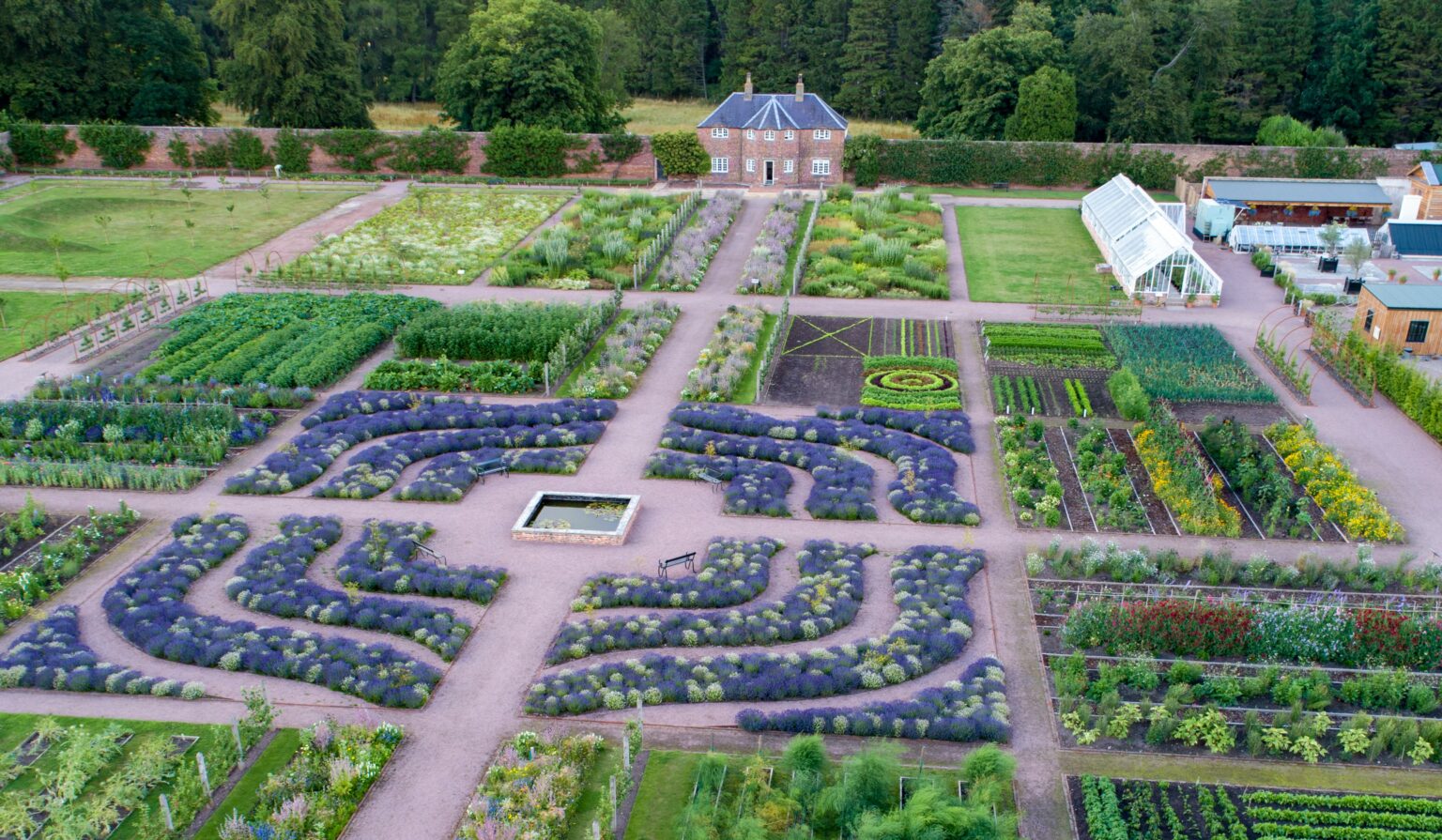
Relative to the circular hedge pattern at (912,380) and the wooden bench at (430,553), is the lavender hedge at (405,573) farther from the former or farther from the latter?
the circular hedge pattern at (912,380)

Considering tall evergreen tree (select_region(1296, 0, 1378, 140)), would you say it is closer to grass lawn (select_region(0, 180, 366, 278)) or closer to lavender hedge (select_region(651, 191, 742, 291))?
lavender hedge (select_region(651, 191, 742, 291))

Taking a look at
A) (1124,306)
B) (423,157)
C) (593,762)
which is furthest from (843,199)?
(593,762)

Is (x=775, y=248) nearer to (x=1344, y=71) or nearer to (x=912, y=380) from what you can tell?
(x=912, y=380)

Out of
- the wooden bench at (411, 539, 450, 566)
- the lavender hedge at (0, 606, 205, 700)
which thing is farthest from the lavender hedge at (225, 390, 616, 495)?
the lavender hedge at (0, 606, 205, 700)

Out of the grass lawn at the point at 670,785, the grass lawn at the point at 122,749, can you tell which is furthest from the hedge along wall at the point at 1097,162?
the grass lawn at the point at 122,749

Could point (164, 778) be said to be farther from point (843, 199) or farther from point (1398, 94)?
point (1398, 94)

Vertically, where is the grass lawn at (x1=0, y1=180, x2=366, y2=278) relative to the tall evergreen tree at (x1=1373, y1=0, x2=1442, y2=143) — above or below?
below
